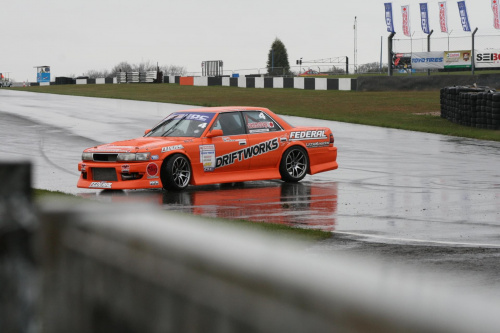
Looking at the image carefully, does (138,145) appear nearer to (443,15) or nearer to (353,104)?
(353,104)

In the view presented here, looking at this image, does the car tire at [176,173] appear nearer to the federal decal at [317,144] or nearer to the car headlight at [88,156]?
the car headlight at [88,156]

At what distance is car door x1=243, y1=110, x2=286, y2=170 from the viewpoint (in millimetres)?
14656

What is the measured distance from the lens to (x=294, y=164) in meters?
15.2

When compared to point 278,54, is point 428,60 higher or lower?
lower

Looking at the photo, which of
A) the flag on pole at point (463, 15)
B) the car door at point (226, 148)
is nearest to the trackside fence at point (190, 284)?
the car door at point (226, 148)

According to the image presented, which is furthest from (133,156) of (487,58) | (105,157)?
(487,58)

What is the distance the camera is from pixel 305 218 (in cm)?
1102

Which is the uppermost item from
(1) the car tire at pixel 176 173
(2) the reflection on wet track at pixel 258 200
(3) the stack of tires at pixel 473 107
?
(3) the stack of tires at pixel 473 107

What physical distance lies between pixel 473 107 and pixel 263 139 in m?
Answer: 14.7

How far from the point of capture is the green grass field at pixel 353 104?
2940 cm

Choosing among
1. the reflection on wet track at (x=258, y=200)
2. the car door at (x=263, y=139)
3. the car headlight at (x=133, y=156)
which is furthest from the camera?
the car door at (x=263, y=139)

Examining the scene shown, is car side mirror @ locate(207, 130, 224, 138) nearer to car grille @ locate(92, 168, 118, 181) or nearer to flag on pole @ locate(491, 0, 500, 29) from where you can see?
car grille @ locate(92, 168, 118, 181)

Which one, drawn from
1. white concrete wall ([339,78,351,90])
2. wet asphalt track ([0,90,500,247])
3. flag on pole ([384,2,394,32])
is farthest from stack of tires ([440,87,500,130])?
flag on pole ([384,2,394,32])

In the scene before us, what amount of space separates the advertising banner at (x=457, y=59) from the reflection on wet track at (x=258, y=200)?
3101cm
